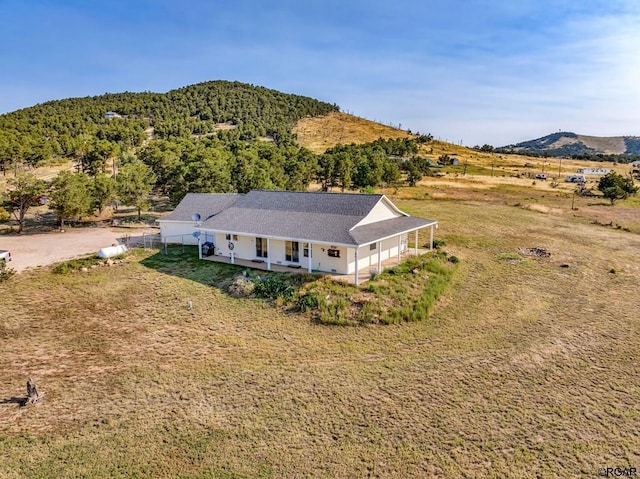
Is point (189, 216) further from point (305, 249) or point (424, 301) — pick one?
point (424, 301)

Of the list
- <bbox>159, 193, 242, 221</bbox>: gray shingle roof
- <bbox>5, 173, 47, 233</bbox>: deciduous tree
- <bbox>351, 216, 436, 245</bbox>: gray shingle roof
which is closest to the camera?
<bbox>351, 216, 436, 245</bbox>: gray shingle roof

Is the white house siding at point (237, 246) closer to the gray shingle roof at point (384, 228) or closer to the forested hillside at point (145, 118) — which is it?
the gray shingle roof at point (384, 228)

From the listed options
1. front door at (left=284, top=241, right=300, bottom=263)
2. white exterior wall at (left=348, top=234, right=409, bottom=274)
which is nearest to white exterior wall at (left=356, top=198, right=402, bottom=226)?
white exterior wall at (left=348, top=234, right=409, bottom=274)

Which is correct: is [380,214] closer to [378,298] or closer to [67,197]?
[378,298]

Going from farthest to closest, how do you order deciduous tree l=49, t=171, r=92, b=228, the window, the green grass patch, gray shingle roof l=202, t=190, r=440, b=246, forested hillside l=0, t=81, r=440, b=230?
forested hillside l=0, t=81, r=440, b=230 → deciduous tree l=49, t=171, r=92, b=228 → the window → gray shingle roof l=202, t=190, r=440, b=246 → the green grass patch

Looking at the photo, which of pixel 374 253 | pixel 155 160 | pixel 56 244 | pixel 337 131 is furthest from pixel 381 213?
pixel 337 131

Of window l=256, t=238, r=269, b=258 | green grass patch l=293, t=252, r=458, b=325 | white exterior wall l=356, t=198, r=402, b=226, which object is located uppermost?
white exterior wall l=356, t=198, r=402, b=226

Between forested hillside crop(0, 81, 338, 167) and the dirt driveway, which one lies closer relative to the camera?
the dirt driveway

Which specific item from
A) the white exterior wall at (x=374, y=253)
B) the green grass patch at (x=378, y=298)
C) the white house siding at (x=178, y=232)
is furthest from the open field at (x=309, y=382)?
the white house siding at (x=178, y=232)

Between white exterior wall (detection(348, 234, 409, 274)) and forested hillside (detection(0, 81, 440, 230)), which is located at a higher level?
forested hillside (detection(0, 81, 440, 230))

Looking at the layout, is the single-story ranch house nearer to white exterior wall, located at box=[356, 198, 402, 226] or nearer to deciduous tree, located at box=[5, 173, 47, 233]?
white exterior wall, located at box=[356, 198, 402, 226]
